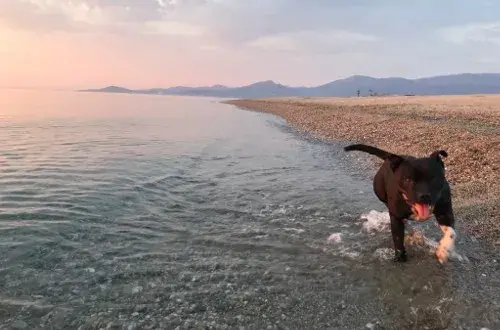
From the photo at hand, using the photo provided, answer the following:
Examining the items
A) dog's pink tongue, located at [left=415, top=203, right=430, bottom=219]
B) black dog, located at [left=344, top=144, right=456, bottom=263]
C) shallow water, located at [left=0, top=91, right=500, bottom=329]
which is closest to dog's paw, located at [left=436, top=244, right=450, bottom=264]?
black dog, located at [left=344, top=144, right=456, bottom=263]

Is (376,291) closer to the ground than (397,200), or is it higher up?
closer to the ground

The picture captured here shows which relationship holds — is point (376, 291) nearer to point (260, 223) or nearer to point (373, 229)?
point (373, 229)

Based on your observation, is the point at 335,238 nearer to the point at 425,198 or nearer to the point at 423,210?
the point at 423,210

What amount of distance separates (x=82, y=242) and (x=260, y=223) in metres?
3.88

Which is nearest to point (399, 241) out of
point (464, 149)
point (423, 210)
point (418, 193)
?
point (423, 210)

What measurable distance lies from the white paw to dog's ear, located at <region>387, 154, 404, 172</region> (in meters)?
1.34

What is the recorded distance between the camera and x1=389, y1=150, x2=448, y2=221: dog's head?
19.9 feet

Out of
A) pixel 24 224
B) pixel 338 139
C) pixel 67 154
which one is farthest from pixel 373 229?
pixel 338 139

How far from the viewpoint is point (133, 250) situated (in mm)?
7684

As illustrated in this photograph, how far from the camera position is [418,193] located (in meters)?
6.10

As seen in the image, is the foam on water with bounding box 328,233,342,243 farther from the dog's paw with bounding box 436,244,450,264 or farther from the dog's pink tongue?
the dog's pink tongue

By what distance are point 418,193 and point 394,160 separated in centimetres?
92

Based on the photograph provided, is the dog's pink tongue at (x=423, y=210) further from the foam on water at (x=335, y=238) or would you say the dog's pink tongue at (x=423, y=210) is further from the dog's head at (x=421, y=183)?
the foam on water at (x=335, y=238)

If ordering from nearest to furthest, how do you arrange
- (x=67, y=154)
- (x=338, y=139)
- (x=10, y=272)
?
(x=10, y=272) → (x=67, y=154) → (x=338, y=139)
